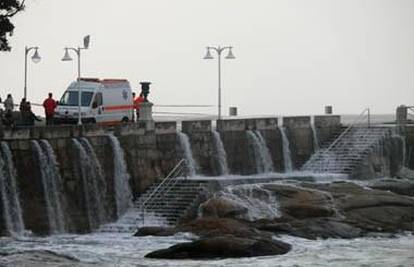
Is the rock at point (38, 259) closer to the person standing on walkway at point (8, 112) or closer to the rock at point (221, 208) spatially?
the rock at point (221, 208)

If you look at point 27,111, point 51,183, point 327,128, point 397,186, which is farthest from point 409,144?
point 51,183

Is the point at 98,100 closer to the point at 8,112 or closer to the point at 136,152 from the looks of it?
the point at 136,152

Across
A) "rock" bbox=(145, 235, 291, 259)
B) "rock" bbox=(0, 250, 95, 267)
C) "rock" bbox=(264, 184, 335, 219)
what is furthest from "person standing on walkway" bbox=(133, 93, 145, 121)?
"rock" bbox=(0, 250, 95, 267)

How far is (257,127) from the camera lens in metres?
62.5

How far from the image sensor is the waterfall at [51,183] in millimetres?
48719

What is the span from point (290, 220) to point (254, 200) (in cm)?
273

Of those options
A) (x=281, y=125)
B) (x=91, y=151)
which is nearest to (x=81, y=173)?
(x=91, y=151)

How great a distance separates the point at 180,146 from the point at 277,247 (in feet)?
53.3

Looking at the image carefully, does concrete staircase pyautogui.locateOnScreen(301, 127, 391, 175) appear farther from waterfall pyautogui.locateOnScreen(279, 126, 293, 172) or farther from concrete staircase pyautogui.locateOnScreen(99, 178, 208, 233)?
concrete staircase pyautogui.locateOnScreen(99, 178, 208, 233)

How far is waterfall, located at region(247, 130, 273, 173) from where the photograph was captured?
6106 cm

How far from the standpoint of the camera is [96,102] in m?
58.4

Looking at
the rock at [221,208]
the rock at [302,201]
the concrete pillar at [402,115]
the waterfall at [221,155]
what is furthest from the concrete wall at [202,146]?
the concrete pillar at [402,115]

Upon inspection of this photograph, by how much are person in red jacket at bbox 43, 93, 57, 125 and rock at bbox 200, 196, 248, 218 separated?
398 inches

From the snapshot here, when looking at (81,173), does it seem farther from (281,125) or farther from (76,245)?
→ (281,125)
